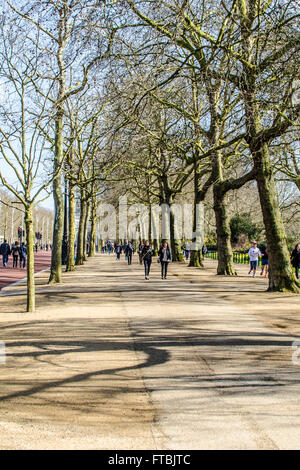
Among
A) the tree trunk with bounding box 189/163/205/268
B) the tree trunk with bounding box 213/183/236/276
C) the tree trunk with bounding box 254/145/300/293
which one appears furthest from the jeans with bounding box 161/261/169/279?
the tree trunk with bounding box 189/163/205/268

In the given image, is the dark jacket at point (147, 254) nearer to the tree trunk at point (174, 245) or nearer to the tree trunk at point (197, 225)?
the tree trunk at point (197, 225)

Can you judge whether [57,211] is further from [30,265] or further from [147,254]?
[30,265]

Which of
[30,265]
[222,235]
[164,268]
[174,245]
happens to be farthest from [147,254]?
[174,245]

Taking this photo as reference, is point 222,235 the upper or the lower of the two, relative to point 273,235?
upper

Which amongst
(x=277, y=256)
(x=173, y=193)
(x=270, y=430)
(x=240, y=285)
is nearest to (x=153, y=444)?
(x=270, y=430)

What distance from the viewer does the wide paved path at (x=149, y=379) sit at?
4.89m

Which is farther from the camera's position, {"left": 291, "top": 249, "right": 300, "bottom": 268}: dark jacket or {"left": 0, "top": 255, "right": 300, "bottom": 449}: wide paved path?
{"left": 291, "top": 249, "right": 300, "bottom": 268}: dark jacket

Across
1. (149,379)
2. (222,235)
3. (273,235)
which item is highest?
(222,235)

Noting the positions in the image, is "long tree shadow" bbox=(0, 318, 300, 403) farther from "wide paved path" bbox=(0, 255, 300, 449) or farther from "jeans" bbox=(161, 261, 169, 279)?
"jeans" bbox=(161, 261, 169, 279)

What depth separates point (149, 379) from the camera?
6855 millimetres

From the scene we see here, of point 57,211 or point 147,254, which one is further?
point 147,254

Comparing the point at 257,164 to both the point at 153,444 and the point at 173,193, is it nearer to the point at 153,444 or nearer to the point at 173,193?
the point at 153,444

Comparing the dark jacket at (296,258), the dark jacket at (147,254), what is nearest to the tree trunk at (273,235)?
the dark jacket at (147,254)

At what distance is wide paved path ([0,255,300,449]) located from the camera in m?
4.89
